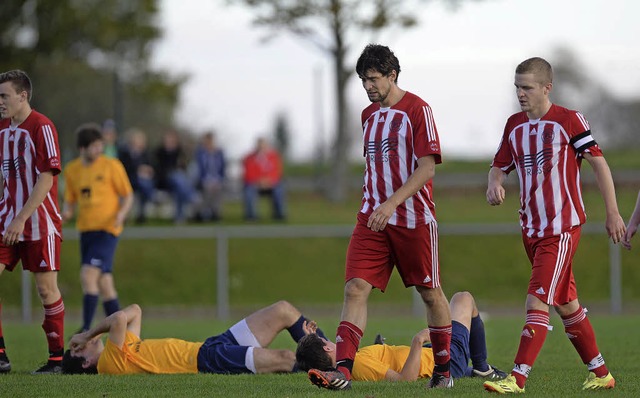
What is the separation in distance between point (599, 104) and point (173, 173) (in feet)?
141

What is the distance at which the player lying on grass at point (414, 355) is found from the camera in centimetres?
840

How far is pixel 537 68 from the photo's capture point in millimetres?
7676

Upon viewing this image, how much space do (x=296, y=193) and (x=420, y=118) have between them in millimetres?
28465

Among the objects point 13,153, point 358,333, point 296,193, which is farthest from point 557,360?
point 296,193

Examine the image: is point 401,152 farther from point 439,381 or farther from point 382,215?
point 439,381

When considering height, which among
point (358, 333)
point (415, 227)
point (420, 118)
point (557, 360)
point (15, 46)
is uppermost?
point (15, 46)

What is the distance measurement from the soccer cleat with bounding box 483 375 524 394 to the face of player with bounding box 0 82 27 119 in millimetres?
4629

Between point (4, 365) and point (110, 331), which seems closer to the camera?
point (110, 331)

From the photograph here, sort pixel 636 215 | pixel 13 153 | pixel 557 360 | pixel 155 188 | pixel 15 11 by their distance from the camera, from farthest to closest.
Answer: pixel 15 11 → pixel 155 188 → pixel 557 360 → pixel 13 153 → pixel 636 215

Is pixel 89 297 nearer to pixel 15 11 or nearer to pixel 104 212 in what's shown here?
pixel 104 212

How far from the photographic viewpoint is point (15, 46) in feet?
87.9

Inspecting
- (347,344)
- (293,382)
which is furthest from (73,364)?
(347,344)

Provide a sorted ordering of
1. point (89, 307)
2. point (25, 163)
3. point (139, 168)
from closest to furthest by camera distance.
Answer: point (25, 163) → point (89, 307) → point (139, 168)

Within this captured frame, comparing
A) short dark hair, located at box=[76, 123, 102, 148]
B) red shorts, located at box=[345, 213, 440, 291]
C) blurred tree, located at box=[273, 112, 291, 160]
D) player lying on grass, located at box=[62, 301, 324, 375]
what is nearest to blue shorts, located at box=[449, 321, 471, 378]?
red shorts, located at box=[345, 213, 440, 291]
